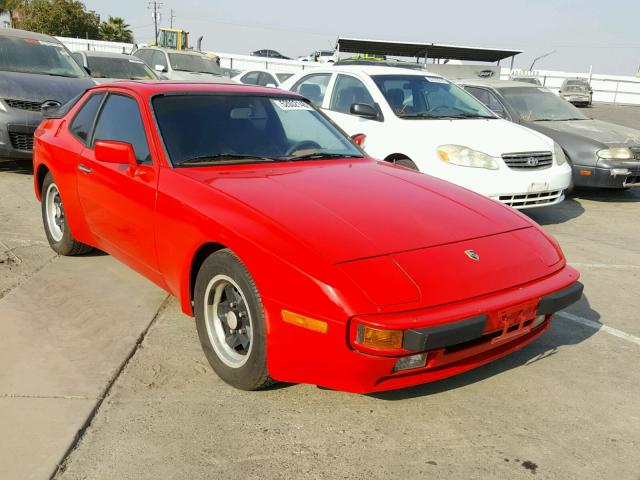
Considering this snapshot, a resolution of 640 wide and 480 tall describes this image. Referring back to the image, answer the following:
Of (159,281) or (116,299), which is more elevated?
(159,281)

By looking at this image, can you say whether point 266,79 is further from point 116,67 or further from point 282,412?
point 282,412

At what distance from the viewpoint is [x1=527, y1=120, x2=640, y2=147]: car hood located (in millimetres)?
8047

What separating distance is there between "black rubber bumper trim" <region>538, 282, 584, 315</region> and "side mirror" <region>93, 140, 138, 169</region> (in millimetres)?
2368

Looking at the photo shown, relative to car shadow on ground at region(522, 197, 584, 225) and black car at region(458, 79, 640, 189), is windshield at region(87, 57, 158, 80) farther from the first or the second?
car shadow on ground at region(522, 197, 584, 225)

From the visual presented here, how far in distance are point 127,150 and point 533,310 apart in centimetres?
238

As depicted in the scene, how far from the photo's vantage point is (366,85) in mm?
7055

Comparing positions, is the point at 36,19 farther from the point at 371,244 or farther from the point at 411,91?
the point at 371,244

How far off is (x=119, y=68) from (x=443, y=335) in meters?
11.1

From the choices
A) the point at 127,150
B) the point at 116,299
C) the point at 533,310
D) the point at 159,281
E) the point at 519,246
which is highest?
the point at 127,150

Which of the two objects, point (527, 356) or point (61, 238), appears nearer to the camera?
point (527, 356)

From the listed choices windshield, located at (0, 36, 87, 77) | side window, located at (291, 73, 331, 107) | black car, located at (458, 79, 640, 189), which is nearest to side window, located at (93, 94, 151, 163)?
side window, located at (291, 73, 331, 107)

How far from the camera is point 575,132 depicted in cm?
825

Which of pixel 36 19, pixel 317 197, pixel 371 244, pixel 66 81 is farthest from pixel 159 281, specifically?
pixel 36 19

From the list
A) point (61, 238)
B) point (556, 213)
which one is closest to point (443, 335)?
point (61, 238)
